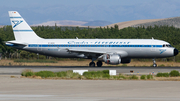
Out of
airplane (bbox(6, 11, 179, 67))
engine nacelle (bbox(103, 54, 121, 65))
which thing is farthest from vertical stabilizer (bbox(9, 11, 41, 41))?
engine nacelle (bbox(103, 54, 121, 65))

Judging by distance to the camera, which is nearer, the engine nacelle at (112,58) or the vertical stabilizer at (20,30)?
the engine nacelle at (112,58)

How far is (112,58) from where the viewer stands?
131ft

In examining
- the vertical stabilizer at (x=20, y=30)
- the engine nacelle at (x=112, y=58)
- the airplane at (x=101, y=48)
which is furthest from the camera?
the vertical stabilizer at (x=20, y=30)

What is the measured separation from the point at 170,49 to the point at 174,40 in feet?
119

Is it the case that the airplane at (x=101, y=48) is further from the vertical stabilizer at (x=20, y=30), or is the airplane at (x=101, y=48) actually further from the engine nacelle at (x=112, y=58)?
the vertical stabilizer at (x=20, y=30)

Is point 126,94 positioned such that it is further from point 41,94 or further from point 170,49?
point 170,49

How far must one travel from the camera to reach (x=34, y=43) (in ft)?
143

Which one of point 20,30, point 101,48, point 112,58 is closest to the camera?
point 112,58

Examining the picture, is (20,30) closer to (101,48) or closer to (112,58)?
(101,48)

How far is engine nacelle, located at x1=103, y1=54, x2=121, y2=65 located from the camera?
39.9m

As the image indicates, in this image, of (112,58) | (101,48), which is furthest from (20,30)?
(112,58)

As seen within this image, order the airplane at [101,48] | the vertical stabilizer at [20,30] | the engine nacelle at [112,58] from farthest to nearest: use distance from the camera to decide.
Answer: the vertical stabilizer at [20,30] < the airplane at [101,48] < the engine nacelle at [112,58]

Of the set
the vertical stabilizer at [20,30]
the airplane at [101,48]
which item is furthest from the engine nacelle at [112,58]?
the vertical stabilizer at [20,30]

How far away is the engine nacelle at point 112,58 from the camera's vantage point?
39.9 m
